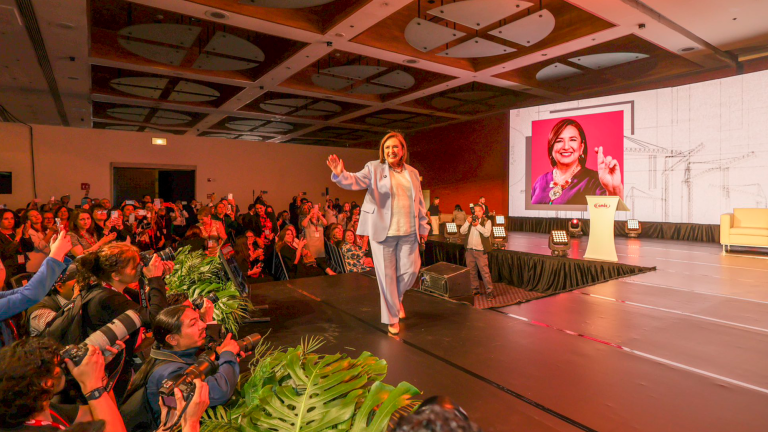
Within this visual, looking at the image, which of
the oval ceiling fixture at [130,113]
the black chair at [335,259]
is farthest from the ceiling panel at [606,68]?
the oval ceiling fixture at [130,113]

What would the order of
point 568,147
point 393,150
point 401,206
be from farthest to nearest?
point 568,147, point 401,206, point 393,150

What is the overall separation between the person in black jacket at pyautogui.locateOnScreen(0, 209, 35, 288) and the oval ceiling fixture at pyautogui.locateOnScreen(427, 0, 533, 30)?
586 cm

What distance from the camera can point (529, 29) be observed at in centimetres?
696

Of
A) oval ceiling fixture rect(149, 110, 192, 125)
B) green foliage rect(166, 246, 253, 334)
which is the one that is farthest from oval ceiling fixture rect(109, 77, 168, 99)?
green foliage rect(166, 246, 253, 334)

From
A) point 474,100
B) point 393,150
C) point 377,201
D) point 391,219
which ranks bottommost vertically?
point 391,219

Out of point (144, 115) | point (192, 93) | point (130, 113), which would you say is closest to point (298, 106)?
point (192, 93)

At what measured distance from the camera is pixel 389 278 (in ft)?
9.82

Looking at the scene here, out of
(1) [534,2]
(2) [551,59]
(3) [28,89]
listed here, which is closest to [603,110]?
(2) [551,59]

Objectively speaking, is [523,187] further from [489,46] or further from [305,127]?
[305,127]

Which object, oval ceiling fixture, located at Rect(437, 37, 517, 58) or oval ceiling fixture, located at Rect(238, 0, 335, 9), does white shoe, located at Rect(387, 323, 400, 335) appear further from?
oval ceiling fixture, located at Rect(437, 37, 517, 58)

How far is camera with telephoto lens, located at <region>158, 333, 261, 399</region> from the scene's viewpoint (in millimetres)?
1183

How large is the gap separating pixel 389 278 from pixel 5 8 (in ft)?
20.5

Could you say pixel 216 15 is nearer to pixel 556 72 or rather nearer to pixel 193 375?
pixel 193 375

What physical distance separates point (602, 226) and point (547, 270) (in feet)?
3.98
